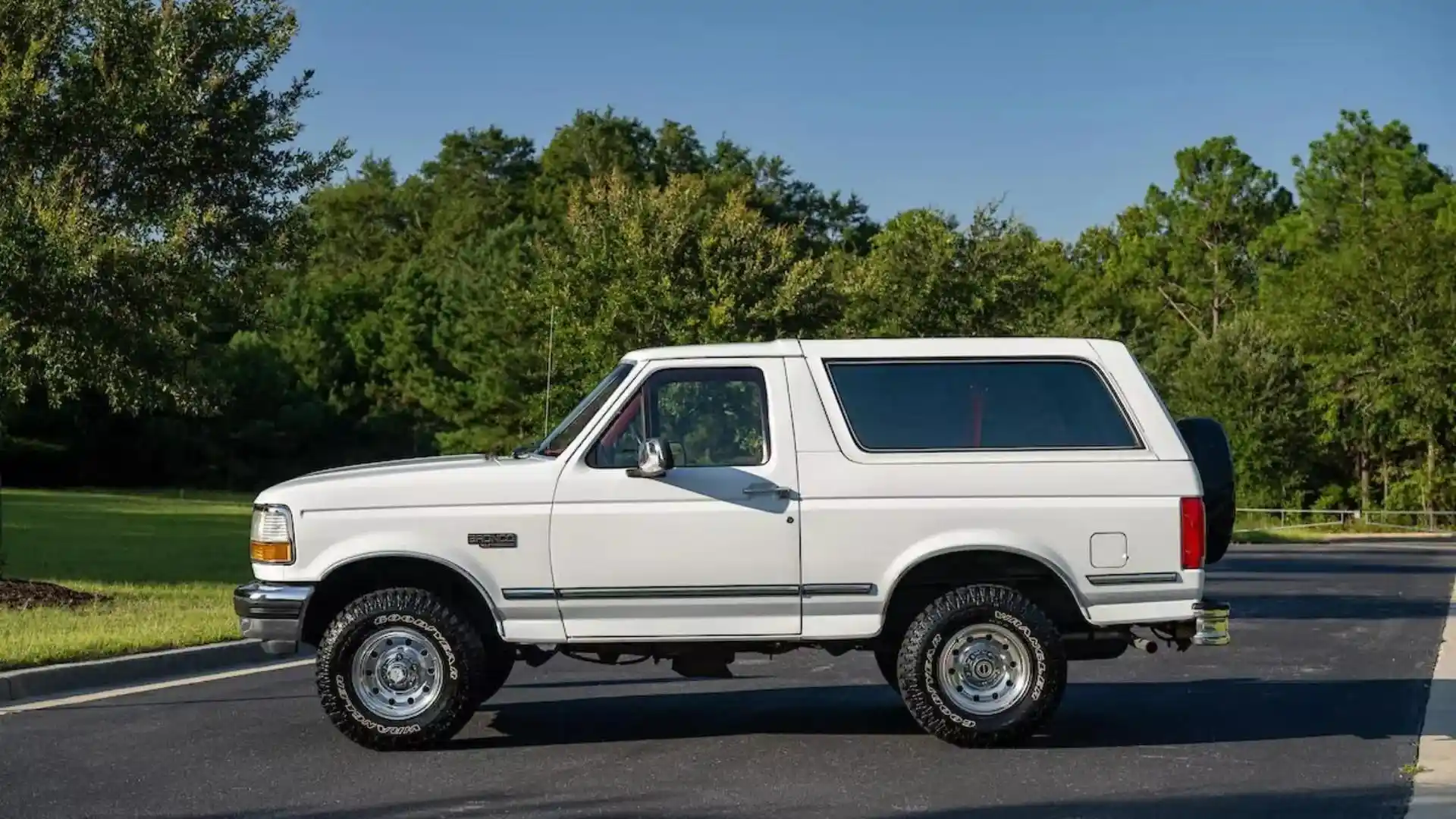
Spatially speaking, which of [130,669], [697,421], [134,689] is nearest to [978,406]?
[697,421]

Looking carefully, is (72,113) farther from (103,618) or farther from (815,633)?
(815,633)

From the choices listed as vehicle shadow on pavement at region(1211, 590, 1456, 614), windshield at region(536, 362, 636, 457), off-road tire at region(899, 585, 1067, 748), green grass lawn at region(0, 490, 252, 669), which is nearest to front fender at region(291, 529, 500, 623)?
windshield at region(536, 362, 636, 457)

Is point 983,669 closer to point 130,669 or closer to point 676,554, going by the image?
point 676,554

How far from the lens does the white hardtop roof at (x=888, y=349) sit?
10.3 meters

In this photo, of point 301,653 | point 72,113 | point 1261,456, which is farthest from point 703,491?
point 1261,456

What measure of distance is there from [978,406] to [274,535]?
381cm

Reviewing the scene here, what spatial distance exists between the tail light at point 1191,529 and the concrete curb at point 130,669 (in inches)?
237

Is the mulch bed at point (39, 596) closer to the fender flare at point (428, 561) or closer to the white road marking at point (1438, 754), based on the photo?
the fender flare at point (428, 561)

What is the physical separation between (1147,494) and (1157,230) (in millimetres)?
94242

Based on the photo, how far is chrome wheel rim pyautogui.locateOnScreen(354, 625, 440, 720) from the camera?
9.82 metres

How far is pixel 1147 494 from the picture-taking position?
9.88 metres

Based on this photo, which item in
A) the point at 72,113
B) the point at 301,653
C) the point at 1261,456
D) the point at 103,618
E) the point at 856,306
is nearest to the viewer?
the point at 301,653

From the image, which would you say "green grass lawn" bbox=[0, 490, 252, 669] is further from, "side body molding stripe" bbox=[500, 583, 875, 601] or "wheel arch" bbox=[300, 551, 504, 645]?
"side body molding stripe" bbox=[500, 583, 875, 601]

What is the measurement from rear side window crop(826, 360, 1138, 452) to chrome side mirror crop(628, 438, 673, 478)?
106 centimetres
